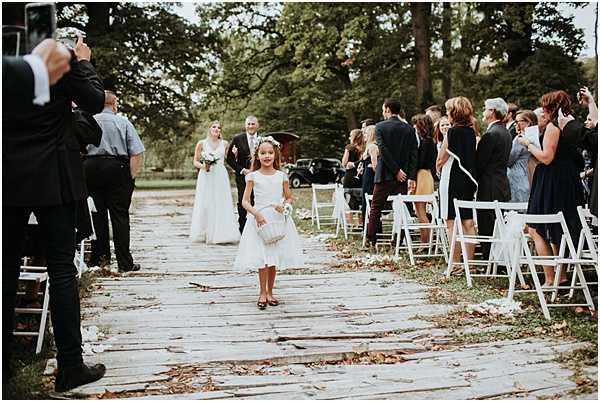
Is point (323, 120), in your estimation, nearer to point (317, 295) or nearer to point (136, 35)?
point (136, 35)

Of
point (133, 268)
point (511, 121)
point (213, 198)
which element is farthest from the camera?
point (213, 198)

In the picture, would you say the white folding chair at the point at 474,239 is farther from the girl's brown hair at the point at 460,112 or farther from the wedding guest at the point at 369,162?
the wedding guest at the point at 369,162

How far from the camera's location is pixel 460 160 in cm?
755

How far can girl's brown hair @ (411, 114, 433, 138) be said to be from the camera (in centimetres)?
934

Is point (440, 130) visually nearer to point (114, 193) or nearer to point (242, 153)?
point (242, 153)

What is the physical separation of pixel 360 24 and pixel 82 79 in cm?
2080

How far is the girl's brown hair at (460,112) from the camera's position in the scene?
7547 millimetres

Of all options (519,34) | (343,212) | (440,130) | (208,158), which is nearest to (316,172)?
(519,34)

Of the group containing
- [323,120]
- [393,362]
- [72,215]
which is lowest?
[393,362]

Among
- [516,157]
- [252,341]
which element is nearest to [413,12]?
[516,157]

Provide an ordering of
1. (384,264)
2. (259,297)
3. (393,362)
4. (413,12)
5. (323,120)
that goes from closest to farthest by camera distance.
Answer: (393,362) < (259,297) < (384,264) < (413,12) < (323,120)

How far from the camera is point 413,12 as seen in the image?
22.0m

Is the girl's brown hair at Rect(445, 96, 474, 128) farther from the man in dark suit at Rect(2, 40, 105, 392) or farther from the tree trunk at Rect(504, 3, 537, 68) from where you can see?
the tree trunk at Rect(504, 3, 537, 68)

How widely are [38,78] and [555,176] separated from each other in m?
4.75
